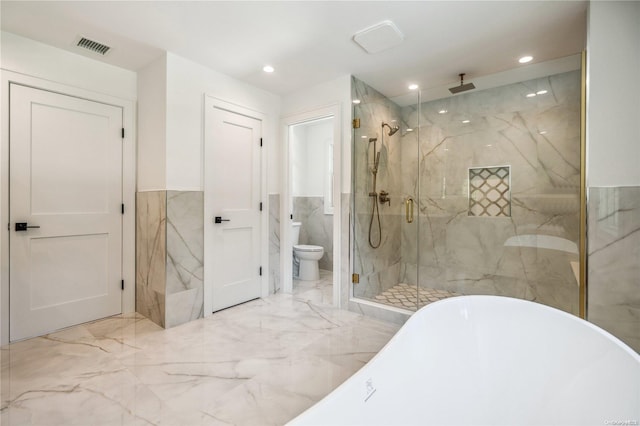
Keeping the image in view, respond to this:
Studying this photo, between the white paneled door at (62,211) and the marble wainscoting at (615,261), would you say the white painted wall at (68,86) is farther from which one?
the marble wainscoting at (615,261)

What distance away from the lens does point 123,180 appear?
108 inches

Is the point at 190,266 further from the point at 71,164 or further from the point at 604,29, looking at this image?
the point at 604,29

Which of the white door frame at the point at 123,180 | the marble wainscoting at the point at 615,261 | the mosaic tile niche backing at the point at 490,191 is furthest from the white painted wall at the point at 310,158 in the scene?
the marble wainscoting at the point at 615,261

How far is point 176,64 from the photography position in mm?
2523

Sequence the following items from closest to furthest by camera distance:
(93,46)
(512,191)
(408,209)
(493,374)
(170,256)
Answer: (493,374), (93,46), (170,256), (512,191), (408,209)

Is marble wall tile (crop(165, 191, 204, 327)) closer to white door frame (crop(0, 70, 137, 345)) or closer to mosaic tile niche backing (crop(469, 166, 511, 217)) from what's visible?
white door frame (crop(0, 70, 137, 345))

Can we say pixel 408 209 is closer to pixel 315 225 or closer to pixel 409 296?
pixel 409 296

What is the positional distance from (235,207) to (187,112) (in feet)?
3.21

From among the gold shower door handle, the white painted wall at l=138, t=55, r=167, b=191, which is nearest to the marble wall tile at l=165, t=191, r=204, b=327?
the white painted wall at l=138, t=55, r=167, b=191

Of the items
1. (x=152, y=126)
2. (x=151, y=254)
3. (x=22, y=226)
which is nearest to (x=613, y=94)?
(x=152, y=126)

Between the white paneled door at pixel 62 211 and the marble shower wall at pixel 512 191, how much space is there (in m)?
2.97

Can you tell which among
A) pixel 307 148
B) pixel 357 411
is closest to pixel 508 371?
pixel 357 411

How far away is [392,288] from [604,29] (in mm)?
2711

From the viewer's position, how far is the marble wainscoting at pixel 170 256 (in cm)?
247
